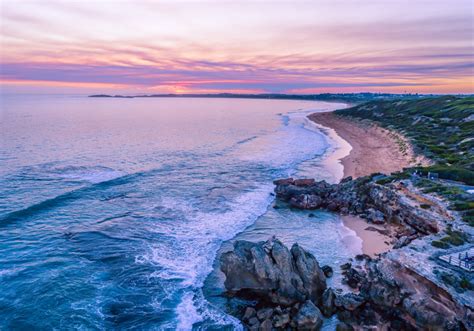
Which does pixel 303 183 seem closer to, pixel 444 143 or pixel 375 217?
pixel 375 217

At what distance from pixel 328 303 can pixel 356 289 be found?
11.0ft

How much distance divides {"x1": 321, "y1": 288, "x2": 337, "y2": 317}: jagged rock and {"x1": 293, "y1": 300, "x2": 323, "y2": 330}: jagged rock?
116cm

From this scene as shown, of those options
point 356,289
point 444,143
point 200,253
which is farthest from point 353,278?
point 444,143

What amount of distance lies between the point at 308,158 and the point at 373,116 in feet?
248

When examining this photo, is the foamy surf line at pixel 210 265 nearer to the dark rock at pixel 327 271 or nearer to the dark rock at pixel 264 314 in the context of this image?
the dark rock at pixel 264 314

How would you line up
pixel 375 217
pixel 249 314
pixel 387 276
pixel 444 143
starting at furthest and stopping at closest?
pixel 444 143 → pixel 375 217 → pixel 387 276 → pixel 249 314

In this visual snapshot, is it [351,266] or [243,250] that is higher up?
[243,250]

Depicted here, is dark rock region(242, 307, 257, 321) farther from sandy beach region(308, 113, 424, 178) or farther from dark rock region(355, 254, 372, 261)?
sandy beach region(308, 113, 424, 178)

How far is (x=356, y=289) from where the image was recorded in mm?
24219

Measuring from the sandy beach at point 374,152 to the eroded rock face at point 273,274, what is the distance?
3191 centimetres

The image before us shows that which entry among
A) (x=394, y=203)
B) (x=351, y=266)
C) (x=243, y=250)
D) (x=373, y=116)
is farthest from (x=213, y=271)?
(x=373, y=116)

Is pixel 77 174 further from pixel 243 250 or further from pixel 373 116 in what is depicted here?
pixel 373 116

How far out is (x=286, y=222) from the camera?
123ft

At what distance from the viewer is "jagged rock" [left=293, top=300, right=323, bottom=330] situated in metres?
20.1
